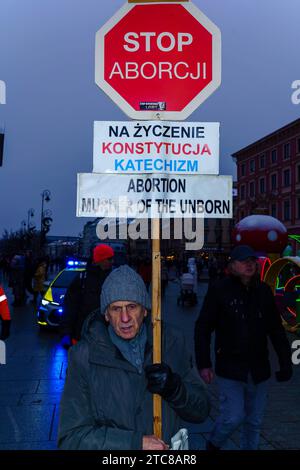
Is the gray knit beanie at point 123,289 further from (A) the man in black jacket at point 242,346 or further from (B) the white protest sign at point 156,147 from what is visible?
(A) the man in black jacket at point 242,346

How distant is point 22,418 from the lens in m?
5.62

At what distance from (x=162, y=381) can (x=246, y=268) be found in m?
2.09

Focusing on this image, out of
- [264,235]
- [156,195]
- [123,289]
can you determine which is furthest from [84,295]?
[264,235]

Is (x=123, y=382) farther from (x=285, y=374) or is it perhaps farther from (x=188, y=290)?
(x=188, y=290)

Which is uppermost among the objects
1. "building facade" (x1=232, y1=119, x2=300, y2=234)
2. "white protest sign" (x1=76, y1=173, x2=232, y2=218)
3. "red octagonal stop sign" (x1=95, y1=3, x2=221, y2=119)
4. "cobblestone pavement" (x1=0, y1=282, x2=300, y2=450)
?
"building facade" (x1=232, y1=119, x2=300, y2=234)

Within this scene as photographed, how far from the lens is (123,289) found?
8.36 feet

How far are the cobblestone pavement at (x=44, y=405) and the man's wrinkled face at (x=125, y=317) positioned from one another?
2772 mm

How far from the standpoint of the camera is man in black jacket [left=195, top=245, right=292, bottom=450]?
4.15 metres

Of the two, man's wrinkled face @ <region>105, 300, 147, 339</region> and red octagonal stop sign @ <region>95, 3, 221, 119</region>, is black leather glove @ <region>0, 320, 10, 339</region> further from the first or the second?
man's wrinkled face @ <region>105, 300, 147, 339</region>

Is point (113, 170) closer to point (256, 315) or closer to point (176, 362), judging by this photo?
point (176, 362)

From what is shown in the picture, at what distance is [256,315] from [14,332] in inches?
335

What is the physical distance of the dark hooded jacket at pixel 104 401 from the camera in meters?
2.21

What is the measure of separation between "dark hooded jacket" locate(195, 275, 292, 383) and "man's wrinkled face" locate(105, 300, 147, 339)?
1784 mm

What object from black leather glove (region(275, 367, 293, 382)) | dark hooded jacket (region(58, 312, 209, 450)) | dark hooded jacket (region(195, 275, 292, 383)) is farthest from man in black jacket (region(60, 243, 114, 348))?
dark hooded jacket (region(58, 312, 209, 450))
